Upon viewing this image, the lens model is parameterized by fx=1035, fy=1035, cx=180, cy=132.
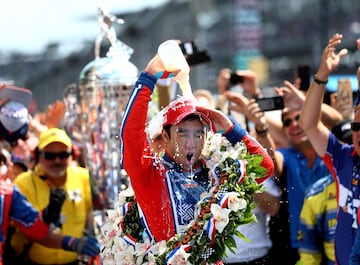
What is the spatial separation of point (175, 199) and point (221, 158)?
13.1 inches

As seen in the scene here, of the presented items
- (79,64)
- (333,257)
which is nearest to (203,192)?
(333,257)

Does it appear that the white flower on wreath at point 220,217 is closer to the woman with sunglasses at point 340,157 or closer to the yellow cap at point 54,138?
the woman with sunglasses at point 340,157

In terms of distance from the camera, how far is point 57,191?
314 inches

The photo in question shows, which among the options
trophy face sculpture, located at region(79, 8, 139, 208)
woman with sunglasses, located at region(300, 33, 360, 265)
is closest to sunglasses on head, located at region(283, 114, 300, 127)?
woman with sunglasses, located at region(300, 33, 360, 265)

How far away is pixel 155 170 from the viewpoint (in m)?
5.34

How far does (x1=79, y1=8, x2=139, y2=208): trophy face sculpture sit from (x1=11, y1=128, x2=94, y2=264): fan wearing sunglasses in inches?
15.6

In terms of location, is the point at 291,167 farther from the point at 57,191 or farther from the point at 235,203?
the point at 235,203

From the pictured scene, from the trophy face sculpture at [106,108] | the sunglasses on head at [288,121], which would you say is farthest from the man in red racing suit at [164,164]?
the sunglasses on head at [288,121]

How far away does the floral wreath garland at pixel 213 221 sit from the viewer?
507 centimetres

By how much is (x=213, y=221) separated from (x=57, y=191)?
10.2ft

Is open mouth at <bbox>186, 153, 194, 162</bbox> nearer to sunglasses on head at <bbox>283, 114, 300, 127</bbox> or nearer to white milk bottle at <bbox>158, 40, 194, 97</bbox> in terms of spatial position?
white milk bottle at <bbox>158, 40, 194, 97</bbox>

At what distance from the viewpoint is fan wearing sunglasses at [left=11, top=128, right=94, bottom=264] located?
8.08 metres

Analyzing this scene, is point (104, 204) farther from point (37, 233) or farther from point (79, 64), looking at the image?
point (79, 64)

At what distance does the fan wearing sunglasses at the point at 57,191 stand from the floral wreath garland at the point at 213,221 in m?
2.53
